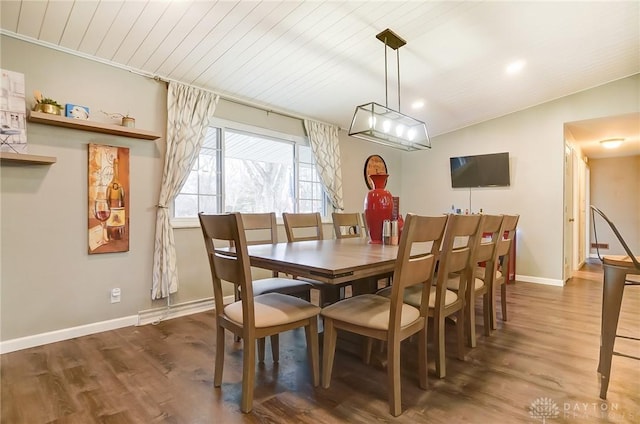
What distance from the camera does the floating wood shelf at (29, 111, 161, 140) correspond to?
2393 mm

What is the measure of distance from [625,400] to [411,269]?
1.37 meters

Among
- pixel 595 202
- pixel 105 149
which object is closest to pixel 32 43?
pixel 105 149

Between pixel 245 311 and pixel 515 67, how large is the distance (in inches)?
153

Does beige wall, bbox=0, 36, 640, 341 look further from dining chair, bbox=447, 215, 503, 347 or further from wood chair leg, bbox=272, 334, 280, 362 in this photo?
dining chair, bbox=447, 215, 503, 347

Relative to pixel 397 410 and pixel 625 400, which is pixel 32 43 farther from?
pixel 625 400

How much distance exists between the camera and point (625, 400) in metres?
1.72

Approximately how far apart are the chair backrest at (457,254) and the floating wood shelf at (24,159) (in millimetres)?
2800

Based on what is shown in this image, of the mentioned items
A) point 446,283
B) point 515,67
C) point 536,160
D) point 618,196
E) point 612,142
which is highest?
point 515,67

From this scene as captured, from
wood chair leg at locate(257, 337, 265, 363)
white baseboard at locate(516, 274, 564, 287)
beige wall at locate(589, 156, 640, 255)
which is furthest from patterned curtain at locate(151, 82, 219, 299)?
beige wall at locate(589, 156, 640, 255)

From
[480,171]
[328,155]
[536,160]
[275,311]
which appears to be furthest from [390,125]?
[536,160]

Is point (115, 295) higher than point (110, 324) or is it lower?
higher

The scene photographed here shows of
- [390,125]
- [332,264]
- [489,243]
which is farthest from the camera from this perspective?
[390,125]

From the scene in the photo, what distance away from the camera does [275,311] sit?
1755 millimetres

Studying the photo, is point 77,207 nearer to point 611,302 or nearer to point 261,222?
point 261,222
